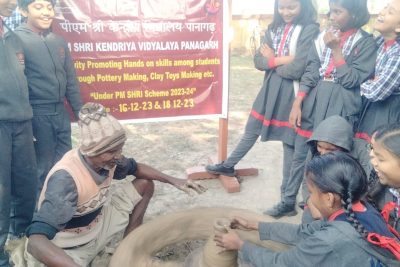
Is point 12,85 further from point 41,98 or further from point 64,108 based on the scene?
point 64,108

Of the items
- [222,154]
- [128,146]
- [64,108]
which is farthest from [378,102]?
[128,146]

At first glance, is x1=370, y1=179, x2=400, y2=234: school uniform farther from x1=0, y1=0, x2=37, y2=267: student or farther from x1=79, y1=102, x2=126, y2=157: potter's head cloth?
x1=0, y1=0, x2=37, y2=267: student

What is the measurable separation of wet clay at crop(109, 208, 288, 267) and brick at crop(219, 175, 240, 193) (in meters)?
1.32

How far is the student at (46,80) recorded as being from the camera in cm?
316

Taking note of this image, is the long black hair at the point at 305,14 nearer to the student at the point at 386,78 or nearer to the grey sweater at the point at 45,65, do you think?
the student at the point at 386,78

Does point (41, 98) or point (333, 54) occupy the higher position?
point (333, 54)

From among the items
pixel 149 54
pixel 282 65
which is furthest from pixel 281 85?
pixel 149 54

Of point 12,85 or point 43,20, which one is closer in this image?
point 12,85

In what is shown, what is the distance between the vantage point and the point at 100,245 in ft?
8.93

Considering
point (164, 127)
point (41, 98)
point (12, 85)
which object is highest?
point (12, 85)

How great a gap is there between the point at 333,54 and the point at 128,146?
322 centimetres

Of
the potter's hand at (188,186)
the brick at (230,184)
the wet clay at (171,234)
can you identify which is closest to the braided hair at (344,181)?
the wet clay at (171,234)

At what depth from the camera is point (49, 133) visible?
3.38 m

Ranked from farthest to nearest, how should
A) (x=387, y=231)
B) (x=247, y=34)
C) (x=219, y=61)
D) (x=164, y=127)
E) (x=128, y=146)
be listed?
(x=247, y=34) < (x=164, y=127) < (x=128, y=146) < (x=219, y=61) < (x=387, y=231)
